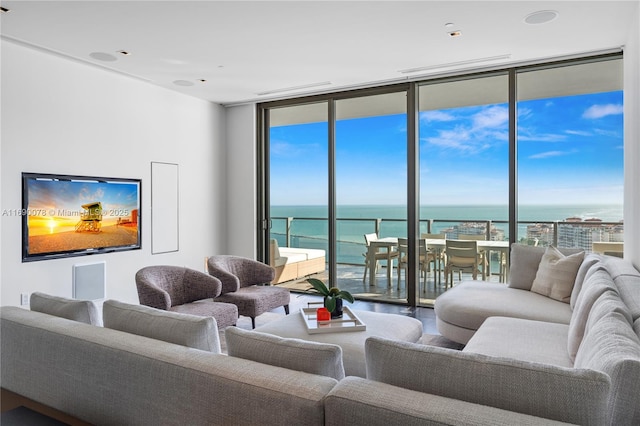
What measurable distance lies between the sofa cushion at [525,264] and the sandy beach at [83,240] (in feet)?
13.6

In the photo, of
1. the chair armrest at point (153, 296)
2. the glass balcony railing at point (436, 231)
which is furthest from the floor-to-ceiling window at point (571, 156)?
the chair armrest at point (153, 296)

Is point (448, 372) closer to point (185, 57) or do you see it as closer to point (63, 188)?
point (185, 57)

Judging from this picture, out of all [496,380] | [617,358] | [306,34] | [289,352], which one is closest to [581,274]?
[617,358]

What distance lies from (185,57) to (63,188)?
179 centimetres

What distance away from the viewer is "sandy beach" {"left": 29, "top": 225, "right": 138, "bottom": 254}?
13.6 feet

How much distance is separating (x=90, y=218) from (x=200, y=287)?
151 cm

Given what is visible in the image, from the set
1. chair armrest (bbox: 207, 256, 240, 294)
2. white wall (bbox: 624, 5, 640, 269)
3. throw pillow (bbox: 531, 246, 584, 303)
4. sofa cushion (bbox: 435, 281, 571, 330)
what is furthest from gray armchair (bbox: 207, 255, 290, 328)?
white wall (bbox: 624, 5, 640, 269)

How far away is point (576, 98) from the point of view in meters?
4.59

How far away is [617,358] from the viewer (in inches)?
50.6

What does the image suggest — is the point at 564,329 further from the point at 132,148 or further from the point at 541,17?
the point at 132,148

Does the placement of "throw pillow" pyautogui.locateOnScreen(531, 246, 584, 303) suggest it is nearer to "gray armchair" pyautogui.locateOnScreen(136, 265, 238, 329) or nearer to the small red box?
the small red box

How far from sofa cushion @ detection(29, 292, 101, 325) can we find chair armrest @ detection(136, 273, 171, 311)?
4.57 ft

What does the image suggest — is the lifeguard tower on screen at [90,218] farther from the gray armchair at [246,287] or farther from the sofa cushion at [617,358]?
the sofa cushion at [617,358]

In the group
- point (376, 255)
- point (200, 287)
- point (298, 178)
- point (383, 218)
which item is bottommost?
point (200, 287)
